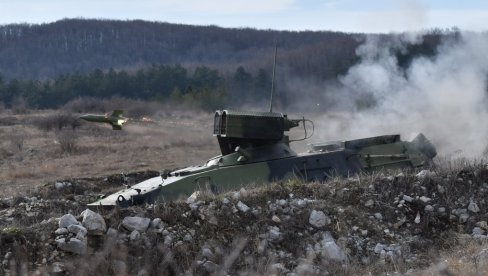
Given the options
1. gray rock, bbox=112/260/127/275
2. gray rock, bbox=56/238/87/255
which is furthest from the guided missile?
gray rock, bbox=112/260/127/275

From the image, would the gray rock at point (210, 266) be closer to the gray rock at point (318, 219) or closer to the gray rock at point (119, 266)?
the gray rock at point (119, 266)

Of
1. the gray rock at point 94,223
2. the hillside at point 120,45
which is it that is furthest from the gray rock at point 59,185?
the hillside at point 120,45

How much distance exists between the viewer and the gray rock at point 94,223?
8.95 metres

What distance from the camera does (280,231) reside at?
9789 mm

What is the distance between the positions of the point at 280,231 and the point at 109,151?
1937cm

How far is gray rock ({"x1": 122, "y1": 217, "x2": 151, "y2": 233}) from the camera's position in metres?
9.20

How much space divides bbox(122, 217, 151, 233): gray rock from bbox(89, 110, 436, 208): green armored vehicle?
2.13m

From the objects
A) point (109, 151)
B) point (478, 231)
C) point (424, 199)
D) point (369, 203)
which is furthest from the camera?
point (109, 151)

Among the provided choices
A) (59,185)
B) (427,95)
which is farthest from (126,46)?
(59,185)

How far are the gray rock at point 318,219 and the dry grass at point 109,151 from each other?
11.6 meters

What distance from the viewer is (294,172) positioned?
12.4m

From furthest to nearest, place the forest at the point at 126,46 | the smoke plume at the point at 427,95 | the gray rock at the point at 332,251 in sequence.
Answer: the forest at the point at 126,46, the smoke plume at the point at 427,95, the gray rock at the point at 332,251

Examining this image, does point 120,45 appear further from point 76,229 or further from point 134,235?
point 76,229

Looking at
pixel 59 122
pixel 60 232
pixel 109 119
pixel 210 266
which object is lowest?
pixel 59 122
